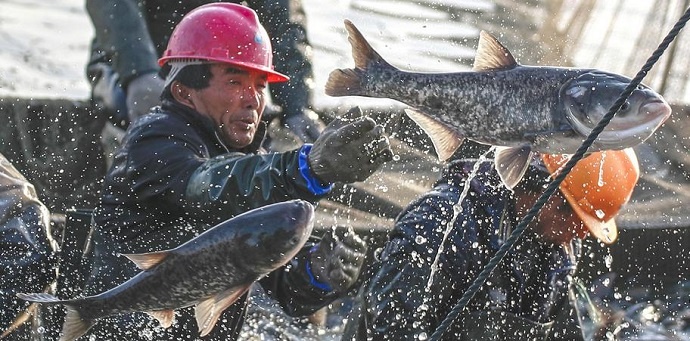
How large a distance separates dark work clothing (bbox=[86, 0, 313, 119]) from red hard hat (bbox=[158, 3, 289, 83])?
2.29 m

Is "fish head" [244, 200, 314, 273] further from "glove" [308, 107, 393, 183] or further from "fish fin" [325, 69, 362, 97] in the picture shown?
"fish fin" [325, 69, 362, 97]

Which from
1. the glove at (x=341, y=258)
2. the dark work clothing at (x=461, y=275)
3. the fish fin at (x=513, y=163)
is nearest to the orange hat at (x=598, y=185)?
the dark work clothing at (x=461, y=275)

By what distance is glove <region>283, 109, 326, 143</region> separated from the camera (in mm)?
7117

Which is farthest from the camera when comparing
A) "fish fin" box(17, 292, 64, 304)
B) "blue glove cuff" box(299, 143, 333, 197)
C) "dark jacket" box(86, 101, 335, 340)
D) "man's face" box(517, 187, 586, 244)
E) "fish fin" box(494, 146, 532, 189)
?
"man's face" box(517, 187, 586, 244)

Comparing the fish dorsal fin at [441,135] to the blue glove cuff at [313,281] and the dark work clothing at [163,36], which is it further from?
the dark work clothing at [163,36]

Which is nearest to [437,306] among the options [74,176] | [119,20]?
[119,20]

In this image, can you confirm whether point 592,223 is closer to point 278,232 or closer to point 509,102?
point 509,102

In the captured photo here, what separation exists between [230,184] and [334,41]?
1374 cm

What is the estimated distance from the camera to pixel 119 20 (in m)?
7.45

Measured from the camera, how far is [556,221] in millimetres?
4719

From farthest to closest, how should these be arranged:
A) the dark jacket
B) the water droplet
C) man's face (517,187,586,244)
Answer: the water droplet < man's face (517,187,586,244) < the dark jacket

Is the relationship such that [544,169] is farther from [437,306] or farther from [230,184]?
[230,184]

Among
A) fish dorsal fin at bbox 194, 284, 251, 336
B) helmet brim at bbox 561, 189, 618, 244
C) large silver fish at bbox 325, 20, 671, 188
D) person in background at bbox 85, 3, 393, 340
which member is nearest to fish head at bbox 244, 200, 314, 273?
fish dorsal fin at bbox 194, 284, 251, 336

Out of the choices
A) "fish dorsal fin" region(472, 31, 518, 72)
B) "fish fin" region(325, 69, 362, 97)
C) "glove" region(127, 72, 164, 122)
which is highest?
"fish dorsal fin" region(472, 31, 518, 72)
